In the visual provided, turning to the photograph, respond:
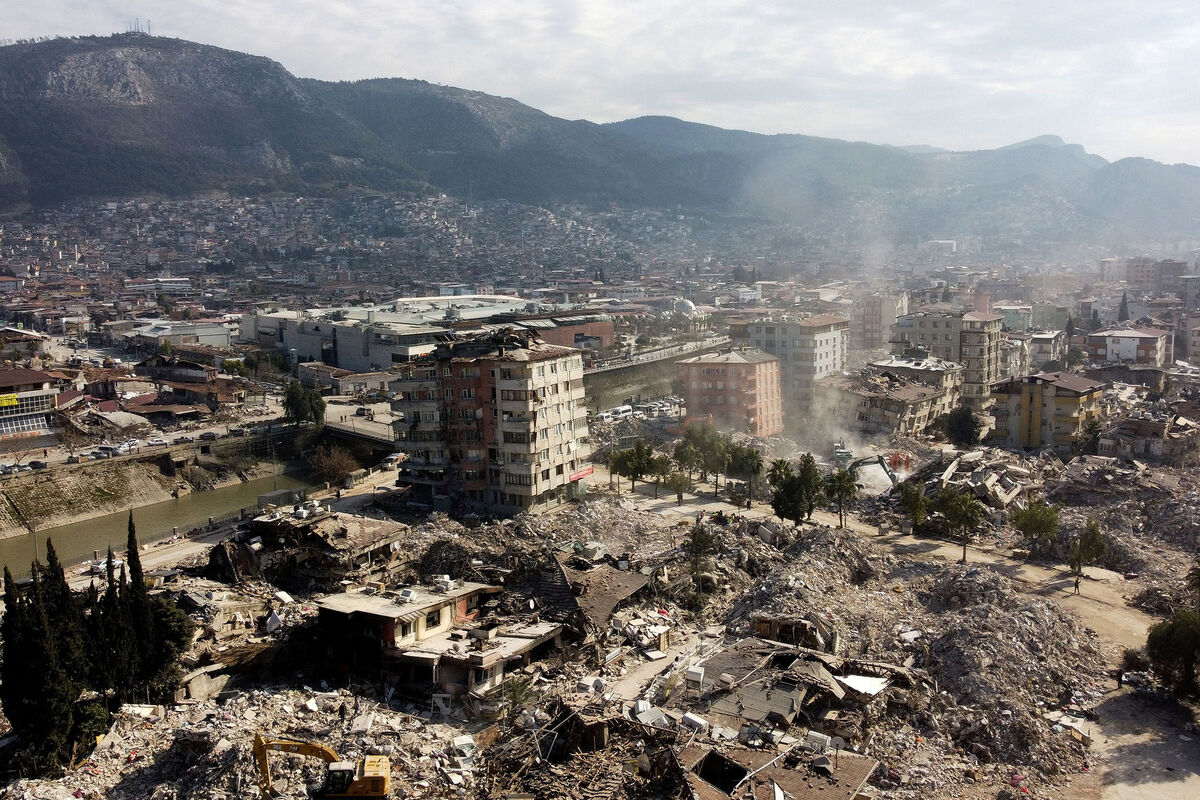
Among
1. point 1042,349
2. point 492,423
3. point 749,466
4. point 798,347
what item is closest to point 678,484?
point 749,466

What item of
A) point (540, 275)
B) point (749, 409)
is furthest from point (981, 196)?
point (749, 409)

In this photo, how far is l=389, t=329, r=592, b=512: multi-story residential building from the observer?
19016 mm

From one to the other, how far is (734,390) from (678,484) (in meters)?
7.04

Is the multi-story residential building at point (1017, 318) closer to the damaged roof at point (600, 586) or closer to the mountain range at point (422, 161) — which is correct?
the damaged roof at point (600, 586)

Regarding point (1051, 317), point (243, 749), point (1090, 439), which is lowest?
point (1090, 439)

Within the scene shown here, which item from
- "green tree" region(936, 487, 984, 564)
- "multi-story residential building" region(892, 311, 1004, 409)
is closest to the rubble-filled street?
"green tree" region(936, 487, 984, 564)

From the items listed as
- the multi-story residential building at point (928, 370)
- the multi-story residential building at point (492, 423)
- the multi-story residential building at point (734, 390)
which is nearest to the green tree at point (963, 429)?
the multi-story residential building at point (928, 370)

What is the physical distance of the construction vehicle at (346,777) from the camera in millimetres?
8312

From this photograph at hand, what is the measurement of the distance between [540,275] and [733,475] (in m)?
66.3

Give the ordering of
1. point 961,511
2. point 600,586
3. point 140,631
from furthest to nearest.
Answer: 1. point 961,511
2. point 600,586
3. point 140,631

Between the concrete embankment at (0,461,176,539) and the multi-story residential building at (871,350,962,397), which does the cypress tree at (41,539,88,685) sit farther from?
the multi-story residential building at (871,350,962,397)

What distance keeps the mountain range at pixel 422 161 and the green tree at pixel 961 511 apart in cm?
10537

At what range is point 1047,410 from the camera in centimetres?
2559

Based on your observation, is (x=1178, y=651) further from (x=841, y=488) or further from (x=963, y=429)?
(x=963, y=429)
